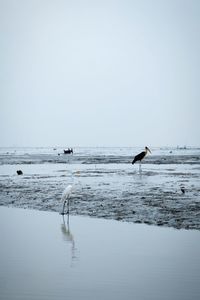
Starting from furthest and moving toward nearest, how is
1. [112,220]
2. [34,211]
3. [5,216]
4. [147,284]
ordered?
[34,211]
[5,216]
[112,220]
[147,284]

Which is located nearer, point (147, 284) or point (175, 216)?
point (147, 284)

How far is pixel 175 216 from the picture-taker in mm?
11203

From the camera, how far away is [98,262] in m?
6.77

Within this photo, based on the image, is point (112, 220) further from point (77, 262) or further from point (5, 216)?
point (77, 262)

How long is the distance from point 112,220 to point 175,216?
6.49 feet

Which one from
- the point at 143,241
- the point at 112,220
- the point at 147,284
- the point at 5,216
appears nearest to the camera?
the point at 147,284

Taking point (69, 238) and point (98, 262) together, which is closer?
point (98, 262)

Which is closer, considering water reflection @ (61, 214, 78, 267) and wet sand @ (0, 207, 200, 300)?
wet sand @ (0, 207, 200, 300)

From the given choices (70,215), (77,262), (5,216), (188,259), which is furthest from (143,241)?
(5,216)

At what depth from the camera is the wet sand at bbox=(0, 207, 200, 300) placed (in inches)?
214

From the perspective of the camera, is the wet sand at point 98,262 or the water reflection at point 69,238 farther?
the water reflection at point 69,238

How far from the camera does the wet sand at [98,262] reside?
543 centimetres

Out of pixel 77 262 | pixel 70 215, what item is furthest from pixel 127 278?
pixel 70 215

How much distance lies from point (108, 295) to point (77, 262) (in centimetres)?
161
